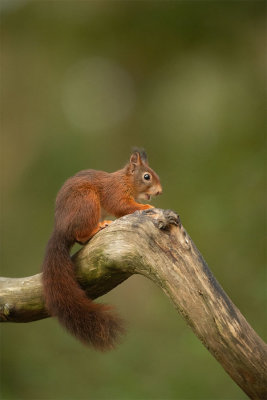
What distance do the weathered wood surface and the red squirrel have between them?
11 cm

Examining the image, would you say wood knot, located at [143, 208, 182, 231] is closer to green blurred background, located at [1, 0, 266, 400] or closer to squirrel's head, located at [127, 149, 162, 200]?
squirrel's head, located at [127, 149, 162, 200]

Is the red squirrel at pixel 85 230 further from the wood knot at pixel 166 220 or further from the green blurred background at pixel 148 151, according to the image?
the green blurred background at pixel 148 151

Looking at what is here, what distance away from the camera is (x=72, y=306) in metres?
2.21

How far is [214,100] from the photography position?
18.2 ft

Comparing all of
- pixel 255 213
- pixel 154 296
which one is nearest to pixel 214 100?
pixel 255 213

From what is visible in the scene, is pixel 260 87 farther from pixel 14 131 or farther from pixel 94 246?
pixel 94 246

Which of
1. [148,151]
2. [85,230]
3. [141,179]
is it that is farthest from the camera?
[148,151]

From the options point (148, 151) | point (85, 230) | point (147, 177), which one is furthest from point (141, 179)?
point (148, 151)

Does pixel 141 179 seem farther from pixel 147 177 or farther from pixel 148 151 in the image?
pixel 148 151

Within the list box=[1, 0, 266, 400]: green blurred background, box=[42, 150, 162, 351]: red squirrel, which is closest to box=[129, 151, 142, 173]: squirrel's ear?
box=[42, 150, 162, 351]: red squirrel

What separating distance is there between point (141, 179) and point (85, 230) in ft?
1.85

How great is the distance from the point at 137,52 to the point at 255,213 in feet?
8.25

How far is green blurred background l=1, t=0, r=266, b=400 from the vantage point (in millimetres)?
5023

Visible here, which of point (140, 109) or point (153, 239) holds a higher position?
point (140, 109)
